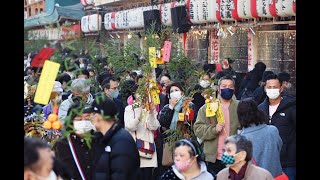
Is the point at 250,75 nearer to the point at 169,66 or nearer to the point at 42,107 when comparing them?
the point at 169,66

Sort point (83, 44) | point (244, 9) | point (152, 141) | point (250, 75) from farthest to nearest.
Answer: point (244, 9) < point (250, 75) < point (152, 141) < point (83, 44)

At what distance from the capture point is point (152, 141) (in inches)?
191

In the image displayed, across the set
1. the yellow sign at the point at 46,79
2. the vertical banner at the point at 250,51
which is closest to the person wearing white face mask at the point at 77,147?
the yellow sign at the point at 46,79

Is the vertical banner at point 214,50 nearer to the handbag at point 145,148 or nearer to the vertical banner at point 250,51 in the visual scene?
the vertical banner at point 250,51

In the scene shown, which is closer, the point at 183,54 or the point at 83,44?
the point at 83,44

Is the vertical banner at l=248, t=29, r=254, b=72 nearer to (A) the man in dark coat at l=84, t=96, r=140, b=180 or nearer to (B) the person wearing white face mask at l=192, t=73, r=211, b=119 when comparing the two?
(B) the person wearing white face mask at l=192, t=73, r=211, b=119

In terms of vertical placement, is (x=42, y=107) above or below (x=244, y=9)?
below

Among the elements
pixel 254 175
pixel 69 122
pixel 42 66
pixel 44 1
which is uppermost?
pixel 44 1

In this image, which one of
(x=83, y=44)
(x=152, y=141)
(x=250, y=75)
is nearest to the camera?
(x=83, y=44)

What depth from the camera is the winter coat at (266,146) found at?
14.6 feet

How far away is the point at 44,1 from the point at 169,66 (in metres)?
1.17

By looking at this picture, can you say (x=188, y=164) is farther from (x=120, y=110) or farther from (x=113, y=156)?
(x=120, y=110)

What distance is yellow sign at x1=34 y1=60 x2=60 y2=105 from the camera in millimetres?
3795

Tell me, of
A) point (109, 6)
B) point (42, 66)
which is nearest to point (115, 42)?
point (109, 6)
